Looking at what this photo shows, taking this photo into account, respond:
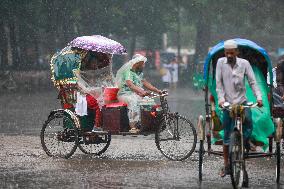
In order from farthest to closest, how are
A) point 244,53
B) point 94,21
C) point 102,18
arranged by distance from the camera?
point 94,21, point 102,18, point 244,53

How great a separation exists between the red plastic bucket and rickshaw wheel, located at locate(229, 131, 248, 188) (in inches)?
165

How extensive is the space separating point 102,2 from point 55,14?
287cm

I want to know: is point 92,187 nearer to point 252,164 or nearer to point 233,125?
point 233,125

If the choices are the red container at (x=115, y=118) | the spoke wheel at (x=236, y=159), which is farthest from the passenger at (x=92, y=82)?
the spoke wheel at (x=236, y=159)

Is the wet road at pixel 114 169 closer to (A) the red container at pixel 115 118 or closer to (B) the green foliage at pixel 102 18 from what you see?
(A) the red container at pixel 115 118

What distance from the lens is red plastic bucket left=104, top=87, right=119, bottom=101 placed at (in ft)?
41.9

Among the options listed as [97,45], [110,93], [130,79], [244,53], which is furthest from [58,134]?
[244,53]

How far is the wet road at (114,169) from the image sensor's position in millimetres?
9578

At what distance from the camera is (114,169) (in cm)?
1103

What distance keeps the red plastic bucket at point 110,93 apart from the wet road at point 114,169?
939 mm

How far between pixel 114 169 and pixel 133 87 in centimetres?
194

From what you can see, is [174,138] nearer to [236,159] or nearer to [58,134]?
[58,134]

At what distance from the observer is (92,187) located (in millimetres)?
9227

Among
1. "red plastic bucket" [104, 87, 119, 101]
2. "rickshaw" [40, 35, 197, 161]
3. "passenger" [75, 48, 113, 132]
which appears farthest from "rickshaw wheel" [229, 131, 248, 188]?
"red plastic bucket" [104, 87, 119, 101]
